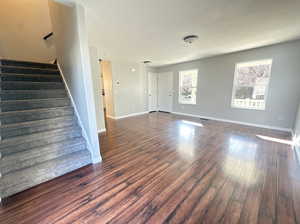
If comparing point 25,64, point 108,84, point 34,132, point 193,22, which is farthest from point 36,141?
point 108,84

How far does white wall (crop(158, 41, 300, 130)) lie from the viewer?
3289 millimetres

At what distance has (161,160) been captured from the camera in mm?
2219

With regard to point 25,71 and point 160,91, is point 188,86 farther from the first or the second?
point 25,71

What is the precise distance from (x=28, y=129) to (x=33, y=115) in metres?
0.30

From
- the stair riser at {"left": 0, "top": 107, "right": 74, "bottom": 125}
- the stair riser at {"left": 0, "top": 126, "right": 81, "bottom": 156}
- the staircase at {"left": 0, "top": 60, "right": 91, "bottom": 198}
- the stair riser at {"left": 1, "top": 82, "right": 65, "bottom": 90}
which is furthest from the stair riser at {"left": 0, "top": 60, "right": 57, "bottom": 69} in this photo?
the stair riser at {"left": 0, "top": 126, "right": 81, "bottom": 156}

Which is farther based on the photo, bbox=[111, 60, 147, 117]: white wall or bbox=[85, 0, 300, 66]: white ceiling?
bbox=[111, 60, 147, 117]: white wall

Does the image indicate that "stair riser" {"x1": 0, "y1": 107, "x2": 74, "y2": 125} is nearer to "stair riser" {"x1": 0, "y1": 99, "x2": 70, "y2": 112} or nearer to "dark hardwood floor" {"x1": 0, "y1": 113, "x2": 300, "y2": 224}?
"stair riser" {"x1": 0, "y1": 99, "x2": 70, "y2": 112}

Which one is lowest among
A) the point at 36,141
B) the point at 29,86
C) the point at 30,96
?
the point at 36,141

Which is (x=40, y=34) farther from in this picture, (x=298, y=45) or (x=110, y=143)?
(x=298, y=45)

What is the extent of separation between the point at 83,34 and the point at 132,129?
8.81ft

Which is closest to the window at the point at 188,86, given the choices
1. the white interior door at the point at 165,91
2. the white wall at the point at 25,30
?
the white interior door at the point at 165,91

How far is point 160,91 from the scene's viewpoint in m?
6.77

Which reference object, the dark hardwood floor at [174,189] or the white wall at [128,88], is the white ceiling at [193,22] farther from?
the dark hardwood floor at [174,189]

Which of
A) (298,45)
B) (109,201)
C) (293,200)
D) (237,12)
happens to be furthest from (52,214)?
(298,45)
